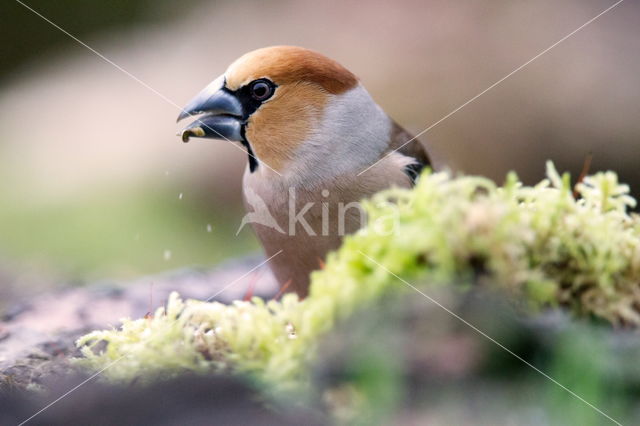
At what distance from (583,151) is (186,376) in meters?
4.49

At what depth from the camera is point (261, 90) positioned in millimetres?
2414

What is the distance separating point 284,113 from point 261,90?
11 centimetres

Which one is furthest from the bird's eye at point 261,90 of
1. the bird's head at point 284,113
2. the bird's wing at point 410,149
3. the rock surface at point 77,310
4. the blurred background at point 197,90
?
the blurred background at point 197,90

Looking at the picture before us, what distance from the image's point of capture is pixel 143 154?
6.26 metres

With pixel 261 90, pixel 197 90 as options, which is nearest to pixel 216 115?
pixel 261 90

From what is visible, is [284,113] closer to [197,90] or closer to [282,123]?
[282,123]

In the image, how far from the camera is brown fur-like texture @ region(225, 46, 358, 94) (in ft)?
7.77

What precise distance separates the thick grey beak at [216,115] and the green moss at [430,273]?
1.13 metres

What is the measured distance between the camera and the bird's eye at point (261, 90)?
2402 mm

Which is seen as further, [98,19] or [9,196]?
[98,19]

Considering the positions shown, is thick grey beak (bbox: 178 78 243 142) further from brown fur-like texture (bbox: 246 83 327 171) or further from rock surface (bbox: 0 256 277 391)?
rock surface (bbox: 0 256 277 391)

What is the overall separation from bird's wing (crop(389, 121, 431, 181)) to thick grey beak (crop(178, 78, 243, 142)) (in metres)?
0.59

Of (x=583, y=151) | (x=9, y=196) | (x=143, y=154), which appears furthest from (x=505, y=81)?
(x=9, y=196)

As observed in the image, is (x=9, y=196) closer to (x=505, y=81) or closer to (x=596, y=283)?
(x=505, y=81)
